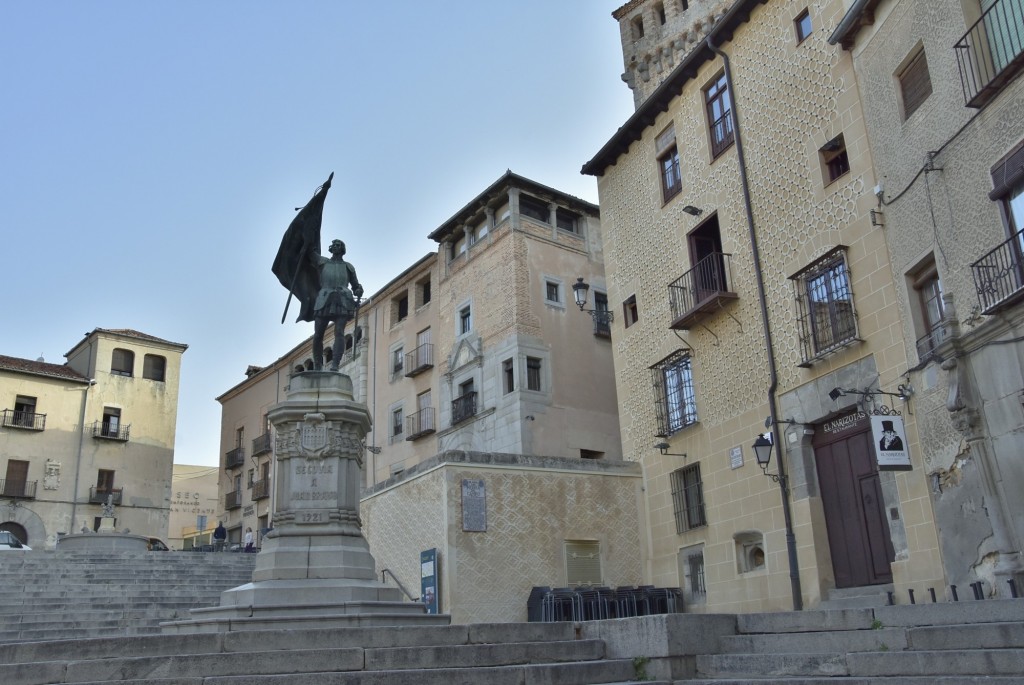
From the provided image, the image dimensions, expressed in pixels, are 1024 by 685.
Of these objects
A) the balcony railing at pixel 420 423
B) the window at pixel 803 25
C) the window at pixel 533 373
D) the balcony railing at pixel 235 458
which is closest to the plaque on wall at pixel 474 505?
the window at pixel 533 373

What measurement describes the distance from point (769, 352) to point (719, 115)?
5.65m

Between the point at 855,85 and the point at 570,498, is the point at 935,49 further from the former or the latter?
the point at 570,498

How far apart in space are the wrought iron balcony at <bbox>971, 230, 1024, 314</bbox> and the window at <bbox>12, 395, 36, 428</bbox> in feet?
129

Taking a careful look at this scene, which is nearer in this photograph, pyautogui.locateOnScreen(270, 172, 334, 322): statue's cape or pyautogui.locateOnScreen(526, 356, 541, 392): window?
pyautogui.locateOnScreen(270, 172, 334, 322): statue's cape

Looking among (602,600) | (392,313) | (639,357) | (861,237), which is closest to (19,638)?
(602,600)

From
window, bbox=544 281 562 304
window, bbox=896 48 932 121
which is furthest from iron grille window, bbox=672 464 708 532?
window, bbox=544 281 562 304

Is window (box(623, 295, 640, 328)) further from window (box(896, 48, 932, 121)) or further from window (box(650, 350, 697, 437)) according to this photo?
window (box(896, 48, 932, 121))

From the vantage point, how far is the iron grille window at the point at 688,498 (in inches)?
744

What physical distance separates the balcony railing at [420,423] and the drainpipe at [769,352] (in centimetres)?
1534

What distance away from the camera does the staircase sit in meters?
15.7

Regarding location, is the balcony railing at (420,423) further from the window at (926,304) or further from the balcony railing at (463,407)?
the window at (926,304)

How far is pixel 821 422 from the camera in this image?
626 inches

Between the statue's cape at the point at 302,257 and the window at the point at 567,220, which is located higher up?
the window at the point at 567,220

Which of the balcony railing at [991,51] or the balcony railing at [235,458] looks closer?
the balcony railing at [991,51]
